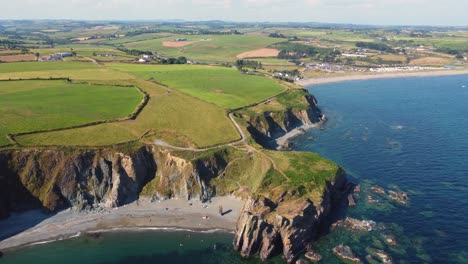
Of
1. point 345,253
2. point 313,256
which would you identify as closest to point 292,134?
point 345,253

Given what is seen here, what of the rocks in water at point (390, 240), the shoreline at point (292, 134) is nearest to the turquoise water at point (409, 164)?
the rocks in water at point (390, 240)

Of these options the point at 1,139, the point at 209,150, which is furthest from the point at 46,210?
the point at 209,150

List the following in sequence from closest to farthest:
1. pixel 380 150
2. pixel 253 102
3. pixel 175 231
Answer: pixel 175 231
pixel 380 150
pixel 253 102

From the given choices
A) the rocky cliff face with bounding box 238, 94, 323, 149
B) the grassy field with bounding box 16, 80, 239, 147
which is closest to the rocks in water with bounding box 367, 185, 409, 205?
the rocky cliff face with bounding box 238, 94, 323, 149

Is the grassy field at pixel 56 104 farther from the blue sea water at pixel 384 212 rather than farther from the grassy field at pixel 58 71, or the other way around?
the blue sea water at pixel 384 212

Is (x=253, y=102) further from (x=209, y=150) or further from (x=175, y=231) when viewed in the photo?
(x=175, y=231)

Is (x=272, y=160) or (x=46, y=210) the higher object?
(x=272, y=160)

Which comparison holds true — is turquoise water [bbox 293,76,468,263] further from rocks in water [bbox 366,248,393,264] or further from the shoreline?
the shoreline
